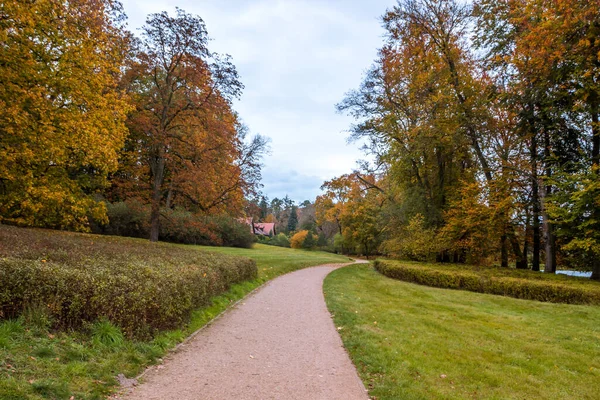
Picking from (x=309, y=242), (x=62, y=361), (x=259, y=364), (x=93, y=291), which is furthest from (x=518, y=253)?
(x=309, y=242)

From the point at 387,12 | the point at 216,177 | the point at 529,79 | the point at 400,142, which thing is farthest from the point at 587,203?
the point at 216,177

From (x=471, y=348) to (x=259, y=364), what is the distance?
→ 3683mm

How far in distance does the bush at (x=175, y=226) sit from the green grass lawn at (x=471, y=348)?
25.5ft

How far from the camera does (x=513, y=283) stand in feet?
39.5

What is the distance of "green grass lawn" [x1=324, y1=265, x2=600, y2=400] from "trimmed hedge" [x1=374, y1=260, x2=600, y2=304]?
3.16 feet

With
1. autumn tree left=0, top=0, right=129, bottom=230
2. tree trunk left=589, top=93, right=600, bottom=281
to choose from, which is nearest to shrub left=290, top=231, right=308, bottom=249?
tree trunk left=589, top=93, right=600, bottom=281

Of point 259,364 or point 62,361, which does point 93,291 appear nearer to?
point 62,361

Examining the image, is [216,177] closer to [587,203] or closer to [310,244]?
[587,203]

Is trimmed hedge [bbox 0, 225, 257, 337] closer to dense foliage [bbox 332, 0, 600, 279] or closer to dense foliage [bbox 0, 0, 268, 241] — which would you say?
dense foliage [bbox 0, 0, 268, 241]

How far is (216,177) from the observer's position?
14898mm

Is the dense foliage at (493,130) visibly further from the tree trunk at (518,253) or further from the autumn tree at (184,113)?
the autumn tree at (184,113)

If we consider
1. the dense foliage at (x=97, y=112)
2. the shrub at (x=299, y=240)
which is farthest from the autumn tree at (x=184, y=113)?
the shrub at (x=299, y=240)

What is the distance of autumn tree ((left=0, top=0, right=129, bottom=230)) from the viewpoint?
28.5 ft

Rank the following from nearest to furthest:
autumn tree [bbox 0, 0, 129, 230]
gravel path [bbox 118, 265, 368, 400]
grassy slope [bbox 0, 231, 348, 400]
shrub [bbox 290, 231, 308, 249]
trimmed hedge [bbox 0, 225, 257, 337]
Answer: grassy slope [bbox 0, 231, 348, 400]
gravel path [bbox 118, 265, 368, 400]
trimmed hedge [bbox 0, 225, 257, 337]
autumn tree [bbox 0, 0, 129, 230]
shrub [bbox 290, 231, 308, 249]
